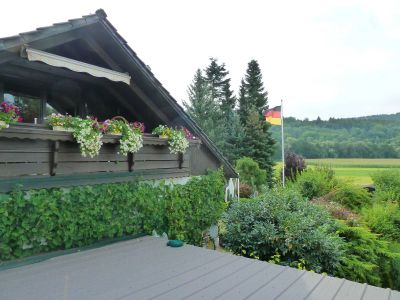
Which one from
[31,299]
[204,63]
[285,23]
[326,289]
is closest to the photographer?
[31,299]

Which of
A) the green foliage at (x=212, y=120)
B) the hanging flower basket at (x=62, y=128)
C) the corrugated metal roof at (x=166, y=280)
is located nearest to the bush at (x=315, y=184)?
the corrugated metal roof at (x=166, y=280)

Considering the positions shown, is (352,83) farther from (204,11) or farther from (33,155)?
(33,155)

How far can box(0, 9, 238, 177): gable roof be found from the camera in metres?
4.66

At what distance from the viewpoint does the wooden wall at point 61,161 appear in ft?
15.2

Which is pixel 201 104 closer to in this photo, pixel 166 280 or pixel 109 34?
pixel 109 34

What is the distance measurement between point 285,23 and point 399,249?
10.1 m

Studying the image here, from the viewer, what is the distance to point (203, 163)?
32.7 feet

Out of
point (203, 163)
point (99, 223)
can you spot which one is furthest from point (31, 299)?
point (203, 163)

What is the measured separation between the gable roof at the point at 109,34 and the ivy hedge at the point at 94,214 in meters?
1.84

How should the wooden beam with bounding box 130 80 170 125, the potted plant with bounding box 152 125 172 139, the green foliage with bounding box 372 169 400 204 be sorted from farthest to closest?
the green foliage with bounding box 372 169 400 204 < the wooden beam with bounding box 130 80 170 125 < the potted plant with bounding box 152 125 172 139

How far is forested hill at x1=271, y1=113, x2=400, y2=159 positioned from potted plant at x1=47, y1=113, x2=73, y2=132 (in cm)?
3033

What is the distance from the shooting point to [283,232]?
24.3 ft

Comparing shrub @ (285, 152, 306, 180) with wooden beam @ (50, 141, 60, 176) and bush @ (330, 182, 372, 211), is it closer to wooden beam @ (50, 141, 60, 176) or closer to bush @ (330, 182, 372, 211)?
bush @ (330, 182, 372, 211)

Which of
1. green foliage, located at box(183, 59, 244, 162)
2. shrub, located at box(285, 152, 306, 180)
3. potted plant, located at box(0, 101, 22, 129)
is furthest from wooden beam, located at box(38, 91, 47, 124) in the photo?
green foliage, located at box(183, 59, 244, 162)
